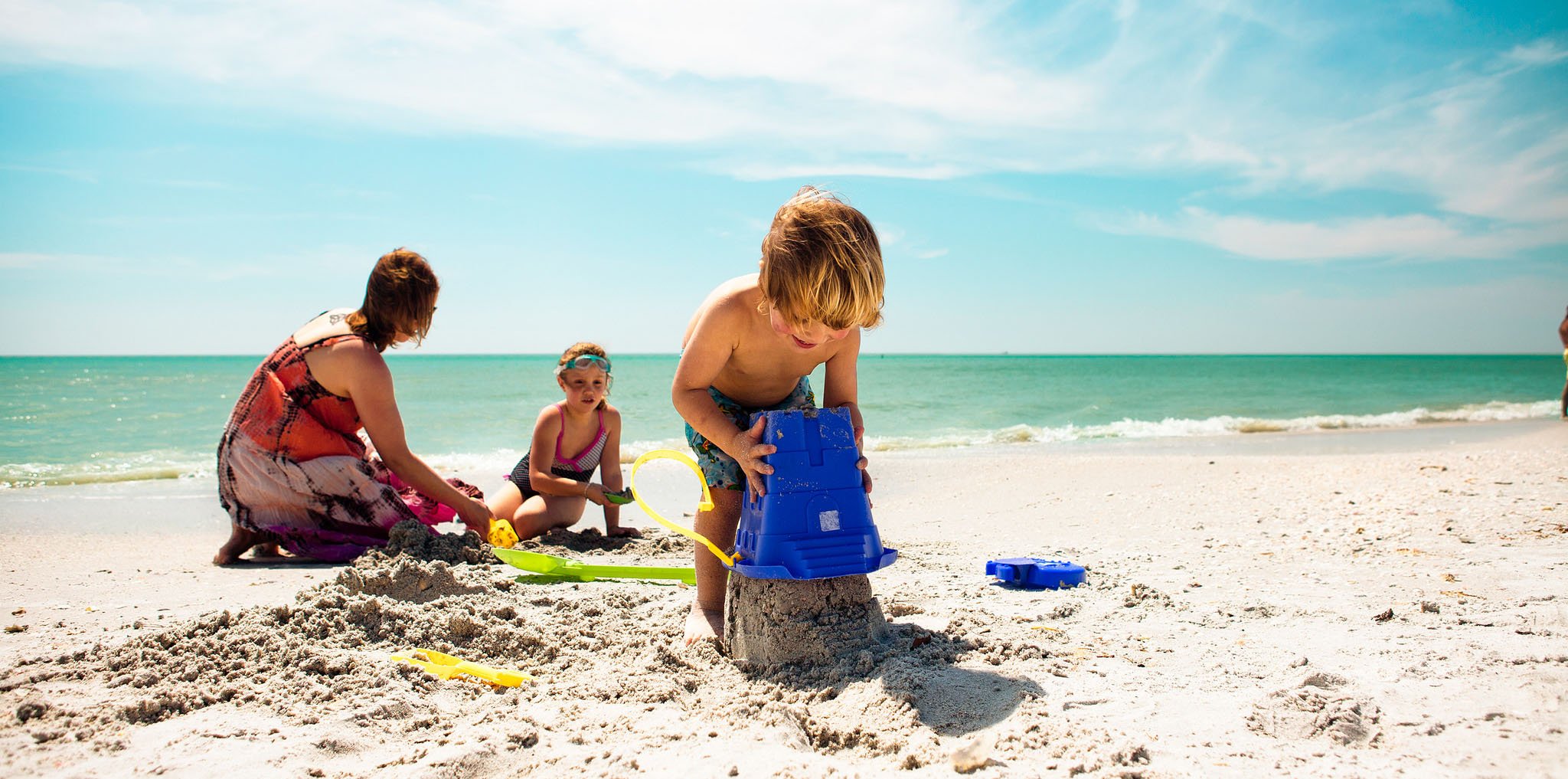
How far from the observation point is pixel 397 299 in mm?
3592

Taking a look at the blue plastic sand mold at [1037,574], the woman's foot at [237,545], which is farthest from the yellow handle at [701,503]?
the woman's foot at [237,545]

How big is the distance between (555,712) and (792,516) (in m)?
0.70

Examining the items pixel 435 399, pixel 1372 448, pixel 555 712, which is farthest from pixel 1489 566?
pixel 435 399

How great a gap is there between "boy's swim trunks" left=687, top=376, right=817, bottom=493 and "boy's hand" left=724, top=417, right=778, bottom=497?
304mm

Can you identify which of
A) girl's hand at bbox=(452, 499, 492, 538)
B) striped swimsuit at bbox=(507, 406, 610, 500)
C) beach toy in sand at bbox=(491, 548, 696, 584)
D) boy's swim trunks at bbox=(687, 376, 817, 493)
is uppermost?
boy's swim trunks at bbox=(687, 376, 817, 493)

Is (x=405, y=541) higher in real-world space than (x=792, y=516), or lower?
lower

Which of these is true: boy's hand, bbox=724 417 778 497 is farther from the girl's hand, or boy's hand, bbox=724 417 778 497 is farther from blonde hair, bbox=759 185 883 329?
the girl's hand

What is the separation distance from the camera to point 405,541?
336 cm

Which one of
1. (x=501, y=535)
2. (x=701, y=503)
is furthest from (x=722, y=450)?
(x=501, y=535)

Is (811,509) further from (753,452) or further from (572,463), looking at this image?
(572,463)

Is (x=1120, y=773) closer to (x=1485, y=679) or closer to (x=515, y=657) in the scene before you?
(x=1485, y=679)

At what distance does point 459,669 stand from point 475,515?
1.64 metres

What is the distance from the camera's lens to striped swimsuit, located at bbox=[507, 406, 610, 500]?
4566 mm

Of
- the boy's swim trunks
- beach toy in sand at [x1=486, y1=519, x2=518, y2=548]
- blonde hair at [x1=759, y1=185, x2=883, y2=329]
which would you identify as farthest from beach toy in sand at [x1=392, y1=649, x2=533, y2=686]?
beach toy in sand at [x1=486, y1=519, x2=518, y2=548]
